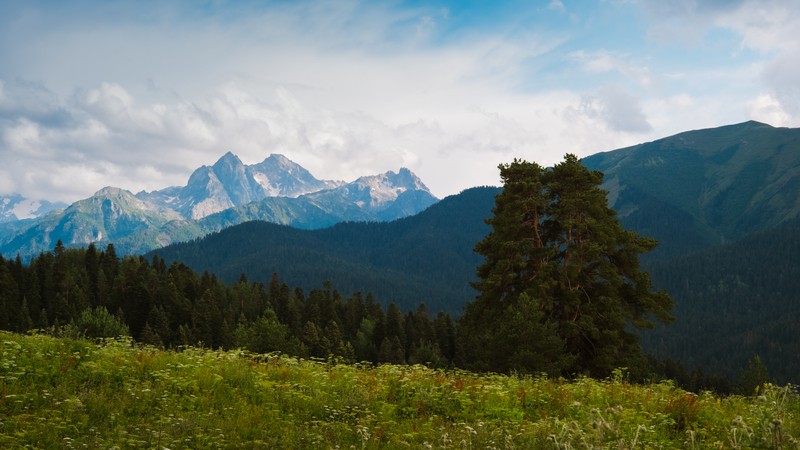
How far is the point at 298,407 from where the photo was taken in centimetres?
1112

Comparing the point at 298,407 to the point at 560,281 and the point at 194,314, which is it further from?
the point at 194,314

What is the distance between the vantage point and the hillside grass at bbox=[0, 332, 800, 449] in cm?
885

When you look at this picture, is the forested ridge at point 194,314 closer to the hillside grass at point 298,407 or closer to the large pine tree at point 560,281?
the large pine tree at point 560,281

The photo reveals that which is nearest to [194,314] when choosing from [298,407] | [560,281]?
[560,281]

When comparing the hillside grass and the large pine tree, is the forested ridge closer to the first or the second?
the large pine tree

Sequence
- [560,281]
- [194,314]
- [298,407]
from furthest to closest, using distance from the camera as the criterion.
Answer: [194,314]
[560,281]
[298,407]

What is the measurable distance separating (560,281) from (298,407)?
2083 centimetres

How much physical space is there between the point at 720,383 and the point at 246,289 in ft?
374

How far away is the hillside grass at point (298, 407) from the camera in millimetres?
8852

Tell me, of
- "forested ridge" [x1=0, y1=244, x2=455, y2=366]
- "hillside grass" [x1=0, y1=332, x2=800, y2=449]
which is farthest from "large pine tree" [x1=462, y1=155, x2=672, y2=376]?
"forested ridge" [x1=0, y1=244, x2=455, y2=366]

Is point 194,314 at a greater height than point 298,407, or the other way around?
point 298,407

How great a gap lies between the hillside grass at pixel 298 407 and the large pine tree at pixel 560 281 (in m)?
13.8

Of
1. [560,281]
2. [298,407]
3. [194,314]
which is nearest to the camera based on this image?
[298,407]

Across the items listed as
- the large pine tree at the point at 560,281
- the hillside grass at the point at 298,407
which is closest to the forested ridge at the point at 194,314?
the large pine tree at the point at 560,281
